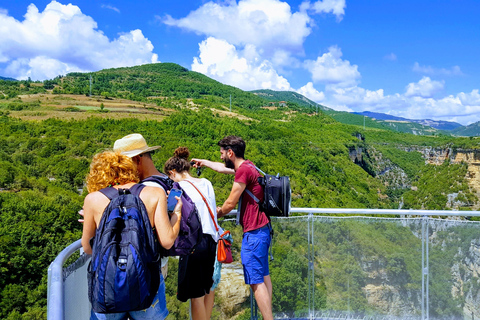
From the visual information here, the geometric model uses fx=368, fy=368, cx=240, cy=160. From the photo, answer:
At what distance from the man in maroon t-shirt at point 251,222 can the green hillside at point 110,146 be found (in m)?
0.53

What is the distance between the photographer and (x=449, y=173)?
7369cm

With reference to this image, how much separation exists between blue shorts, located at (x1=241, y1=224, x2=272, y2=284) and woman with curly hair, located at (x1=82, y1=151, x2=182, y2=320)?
1.14m

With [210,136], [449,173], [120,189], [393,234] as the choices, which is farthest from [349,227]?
[449,173]

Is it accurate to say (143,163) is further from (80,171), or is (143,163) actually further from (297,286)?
(80,171)

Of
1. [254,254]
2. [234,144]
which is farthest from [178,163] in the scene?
[254,254]

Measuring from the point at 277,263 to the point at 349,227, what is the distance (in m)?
0.79

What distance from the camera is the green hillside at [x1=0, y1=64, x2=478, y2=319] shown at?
34.5 feet

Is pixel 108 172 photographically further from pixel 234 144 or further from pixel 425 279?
pixel 425 279

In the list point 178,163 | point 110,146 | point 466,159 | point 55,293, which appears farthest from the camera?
point 466,159

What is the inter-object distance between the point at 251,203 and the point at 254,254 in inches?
16.5

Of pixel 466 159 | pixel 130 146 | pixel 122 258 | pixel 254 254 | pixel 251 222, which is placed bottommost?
pixel 466 159

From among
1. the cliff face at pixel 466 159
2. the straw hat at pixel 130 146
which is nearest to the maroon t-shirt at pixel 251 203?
the straw hat at pixel 130 146

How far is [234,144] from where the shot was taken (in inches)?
122

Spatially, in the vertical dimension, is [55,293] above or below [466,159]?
above
